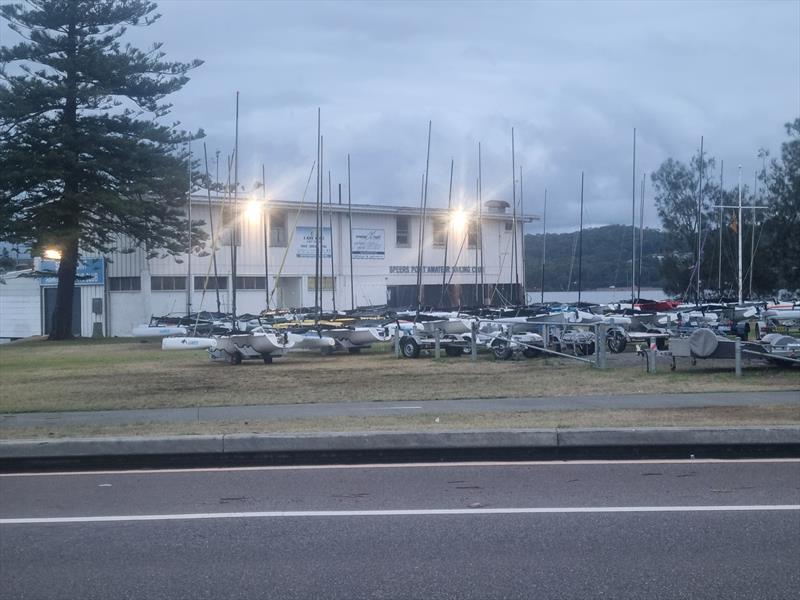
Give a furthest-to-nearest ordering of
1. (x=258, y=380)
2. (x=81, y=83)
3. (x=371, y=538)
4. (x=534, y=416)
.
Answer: (x=81, y=83), (x=258, y=380), (x=534, y=416), (x=371, y=538)

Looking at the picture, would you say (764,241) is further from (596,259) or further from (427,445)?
(427,445)

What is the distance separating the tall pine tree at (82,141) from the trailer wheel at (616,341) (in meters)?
20.5

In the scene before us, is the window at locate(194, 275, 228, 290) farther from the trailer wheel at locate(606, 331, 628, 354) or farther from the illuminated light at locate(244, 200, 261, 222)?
the trailer wheel at locate(606, 331, 628, 354)

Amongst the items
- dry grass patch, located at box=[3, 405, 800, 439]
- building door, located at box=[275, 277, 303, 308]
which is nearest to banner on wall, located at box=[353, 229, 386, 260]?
building door, located at box=[275, 277, 303, 308]

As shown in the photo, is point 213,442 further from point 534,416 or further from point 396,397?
point 396,397

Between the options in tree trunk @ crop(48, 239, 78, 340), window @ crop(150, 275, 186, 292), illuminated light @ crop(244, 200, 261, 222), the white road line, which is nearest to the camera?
the white road line

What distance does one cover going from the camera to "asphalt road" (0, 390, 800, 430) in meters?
14.7

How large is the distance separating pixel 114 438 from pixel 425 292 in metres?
47.7

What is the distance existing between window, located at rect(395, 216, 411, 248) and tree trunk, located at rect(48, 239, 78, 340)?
22.1m

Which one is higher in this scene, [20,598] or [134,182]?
[134,182]

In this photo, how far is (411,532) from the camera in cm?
811

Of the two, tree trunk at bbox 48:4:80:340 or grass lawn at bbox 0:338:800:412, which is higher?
tree trunk at bbox 48:4:80:340

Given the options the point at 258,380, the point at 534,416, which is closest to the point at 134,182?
the point at 258,380

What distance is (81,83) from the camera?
39250 millimetres
